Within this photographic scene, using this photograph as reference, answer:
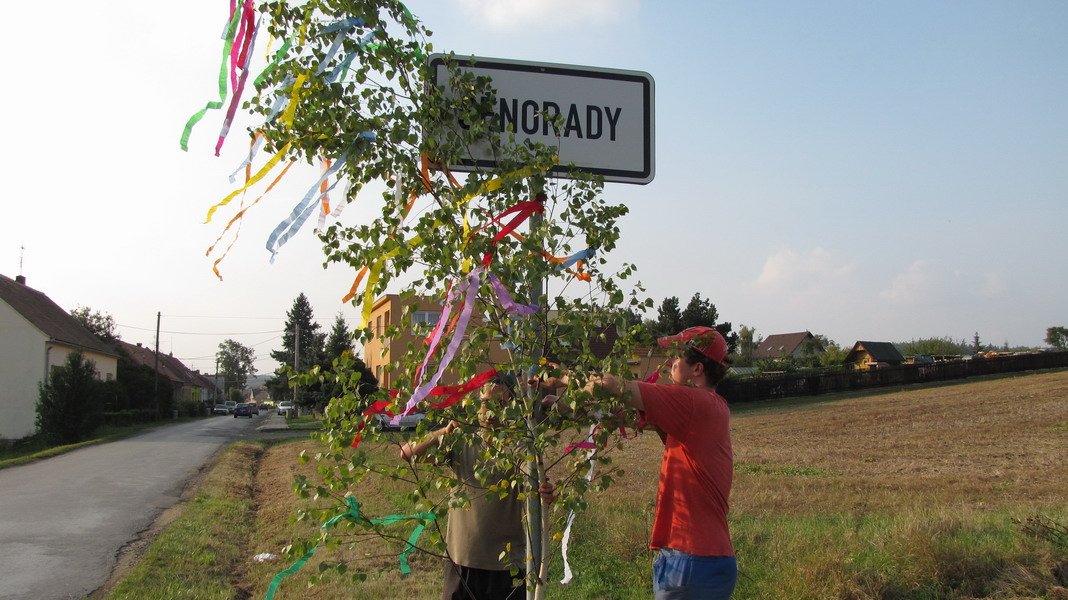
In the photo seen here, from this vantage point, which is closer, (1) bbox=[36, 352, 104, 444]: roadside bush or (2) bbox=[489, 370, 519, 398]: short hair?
(2) bbox=[489, 370, 519, 398]: short hair

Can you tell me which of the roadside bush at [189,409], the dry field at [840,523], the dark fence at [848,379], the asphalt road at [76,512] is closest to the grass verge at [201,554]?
the dry field at [840,523]

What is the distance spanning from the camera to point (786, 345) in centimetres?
9325

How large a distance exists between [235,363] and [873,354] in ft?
344

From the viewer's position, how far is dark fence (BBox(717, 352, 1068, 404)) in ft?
147

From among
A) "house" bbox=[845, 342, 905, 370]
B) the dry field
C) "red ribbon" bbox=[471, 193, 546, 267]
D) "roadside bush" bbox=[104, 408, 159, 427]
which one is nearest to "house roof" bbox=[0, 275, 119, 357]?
"roadside bush" bbox=[104, 408, 159, 427]

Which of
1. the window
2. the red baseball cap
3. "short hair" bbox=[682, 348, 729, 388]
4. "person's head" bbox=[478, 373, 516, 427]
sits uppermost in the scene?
the window

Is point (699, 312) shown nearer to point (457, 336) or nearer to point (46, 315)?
point (46, 315)

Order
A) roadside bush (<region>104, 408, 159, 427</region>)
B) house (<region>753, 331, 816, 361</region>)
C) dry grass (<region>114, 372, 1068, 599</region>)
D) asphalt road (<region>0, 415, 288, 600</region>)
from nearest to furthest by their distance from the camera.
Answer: dry grass (<region>114, 372, 1068, 599</region>) < asphalt road (<region>0, 415, 288, 600</region>) < roadside bush (<region>104, 408, 159, 427</region>) < house (<region>753, 331, 816, 361</region>)

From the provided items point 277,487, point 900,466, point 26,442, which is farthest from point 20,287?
point 900,466

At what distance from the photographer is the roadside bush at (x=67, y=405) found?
2678cm

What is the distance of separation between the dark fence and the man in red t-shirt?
41.4 m

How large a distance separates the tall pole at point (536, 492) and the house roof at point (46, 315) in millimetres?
38742

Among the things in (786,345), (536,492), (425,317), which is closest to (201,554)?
(425,317)

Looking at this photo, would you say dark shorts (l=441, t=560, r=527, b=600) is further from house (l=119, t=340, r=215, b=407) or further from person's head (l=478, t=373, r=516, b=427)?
house (l=119, t=340, r=215, b=407)
